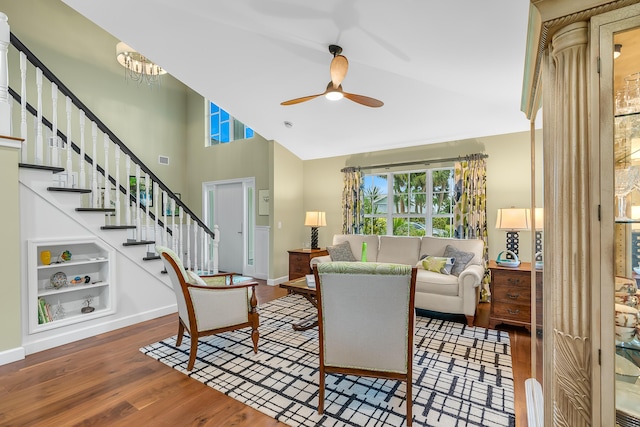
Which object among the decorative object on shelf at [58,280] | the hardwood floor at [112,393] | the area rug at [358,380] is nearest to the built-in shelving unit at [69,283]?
the decorative object on shelf at [58,280]

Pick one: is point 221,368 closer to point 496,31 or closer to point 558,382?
point 558,382

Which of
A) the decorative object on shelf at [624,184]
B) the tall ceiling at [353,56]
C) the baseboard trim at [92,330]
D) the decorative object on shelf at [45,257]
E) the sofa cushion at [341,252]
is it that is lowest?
the baseboard trim at [92,330]

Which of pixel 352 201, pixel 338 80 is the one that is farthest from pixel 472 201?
pixel 338 80

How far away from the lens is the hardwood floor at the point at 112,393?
73.7 inches

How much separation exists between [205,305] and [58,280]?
1791 millimetres

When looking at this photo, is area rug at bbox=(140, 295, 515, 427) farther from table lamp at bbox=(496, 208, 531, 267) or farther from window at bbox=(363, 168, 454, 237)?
window at bbox=(363, 168, 454, 237)

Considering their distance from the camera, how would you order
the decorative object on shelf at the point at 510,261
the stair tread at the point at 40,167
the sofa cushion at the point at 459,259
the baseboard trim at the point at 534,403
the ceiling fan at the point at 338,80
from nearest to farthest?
the baseboard trim at the point at 534,403, the ceiling fan at the point at 338,80, the stair tread at the point at 40,167, the decorative object on shelf at the point at 510,261, the sofa cushion at the point at 459,259

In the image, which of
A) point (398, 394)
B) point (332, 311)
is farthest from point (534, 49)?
point (398, 394)

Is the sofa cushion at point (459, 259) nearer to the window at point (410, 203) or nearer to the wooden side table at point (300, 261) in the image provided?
the window at point (410, 203)

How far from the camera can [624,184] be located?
1.02m

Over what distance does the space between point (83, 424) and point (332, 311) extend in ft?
5.41

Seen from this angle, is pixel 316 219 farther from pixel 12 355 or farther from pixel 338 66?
pixel 12 355

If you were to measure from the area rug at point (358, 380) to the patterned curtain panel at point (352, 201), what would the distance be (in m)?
2.32

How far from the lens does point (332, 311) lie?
189 cm
